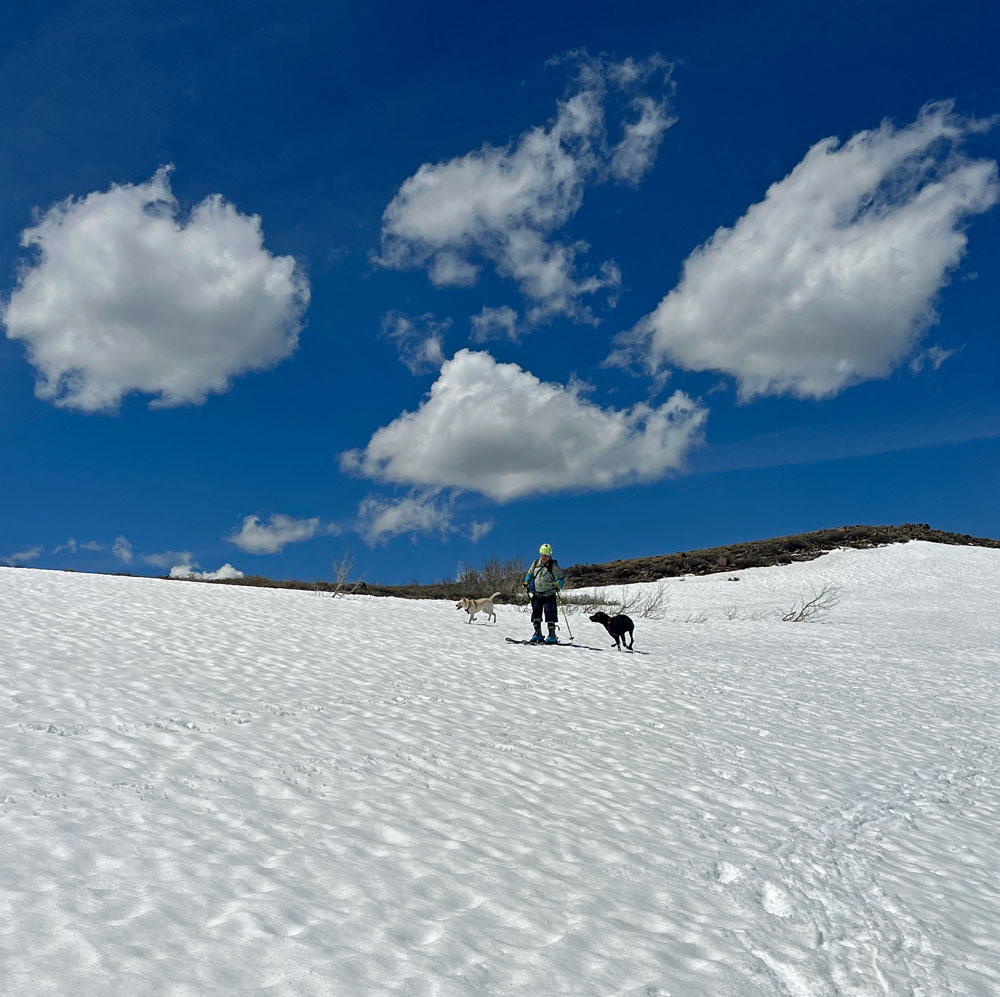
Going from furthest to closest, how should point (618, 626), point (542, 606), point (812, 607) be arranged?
point (812, 607), point (618, 626), point (542, 606)

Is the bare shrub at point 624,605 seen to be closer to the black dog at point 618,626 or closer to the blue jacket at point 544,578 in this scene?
the black dog at point 618,626

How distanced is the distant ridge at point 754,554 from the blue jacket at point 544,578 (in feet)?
82.2

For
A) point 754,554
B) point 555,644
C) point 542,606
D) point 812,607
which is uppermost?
point 754,554

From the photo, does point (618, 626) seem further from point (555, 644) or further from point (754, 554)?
point (754, 554)

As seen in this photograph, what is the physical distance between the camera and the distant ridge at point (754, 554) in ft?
135

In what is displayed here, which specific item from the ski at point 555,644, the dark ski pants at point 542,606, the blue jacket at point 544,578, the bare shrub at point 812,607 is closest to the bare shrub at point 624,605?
the bare shrub at point 812,607

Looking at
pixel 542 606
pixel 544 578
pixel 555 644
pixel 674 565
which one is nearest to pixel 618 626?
pixel 555 644

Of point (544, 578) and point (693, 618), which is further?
point (693, 618)

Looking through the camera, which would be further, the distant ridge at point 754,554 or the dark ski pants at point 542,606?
the distant ridge at point 754,554

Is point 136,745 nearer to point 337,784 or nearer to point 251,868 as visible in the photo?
point 337,784

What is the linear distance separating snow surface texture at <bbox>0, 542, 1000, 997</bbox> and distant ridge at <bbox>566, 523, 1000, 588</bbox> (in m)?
28.8

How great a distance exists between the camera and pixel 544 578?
14906mm

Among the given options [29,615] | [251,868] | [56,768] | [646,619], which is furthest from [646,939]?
[646,619]

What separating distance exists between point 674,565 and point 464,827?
38691 millimetres
